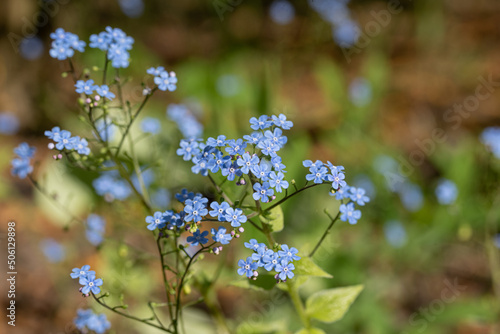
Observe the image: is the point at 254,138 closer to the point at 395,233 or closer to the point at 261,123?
the point at 261,123

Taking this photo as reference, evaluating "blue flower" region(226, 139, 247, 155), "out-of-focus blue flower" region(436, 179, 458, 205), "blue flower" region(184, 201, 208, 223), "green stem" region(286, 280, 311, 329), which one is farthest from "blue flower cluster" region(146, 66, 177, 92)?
"out-of-focus blue flower" region(436, 179, 458, 205)

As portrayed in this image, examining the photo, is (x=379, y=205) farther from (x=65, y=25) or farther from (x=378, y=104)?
(x=65, y=25)

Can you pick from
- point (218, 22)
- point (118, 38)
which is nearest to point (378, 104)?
point (218, 22)

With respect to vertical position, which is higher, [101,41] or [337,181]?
[101,41]

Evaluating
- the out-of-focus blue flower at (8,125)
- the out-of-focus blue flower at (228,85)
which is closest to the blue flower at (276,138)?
the out-of-focus blue flower at (228,85)

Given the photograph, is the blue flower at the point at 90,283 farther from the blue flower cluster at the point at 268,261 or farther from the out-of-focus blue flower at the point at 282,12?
the out-of-focus blue flower at the point at 282,12

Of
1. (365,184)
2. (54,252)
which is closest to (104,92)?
(54,252)
